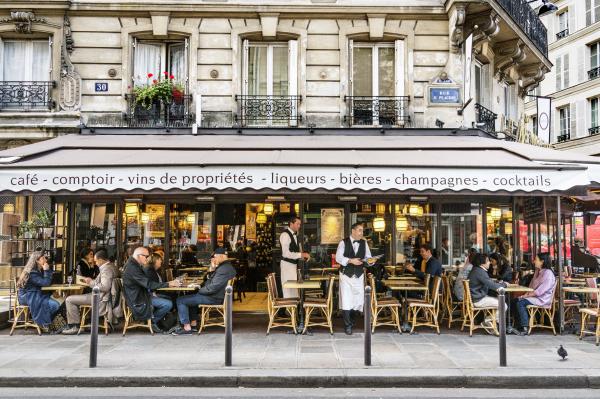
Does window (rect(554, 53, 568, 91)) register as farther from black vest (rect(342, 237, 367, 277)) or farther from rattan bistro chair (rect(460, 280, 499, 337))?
black vest (rect(342, 237, 367, 277))

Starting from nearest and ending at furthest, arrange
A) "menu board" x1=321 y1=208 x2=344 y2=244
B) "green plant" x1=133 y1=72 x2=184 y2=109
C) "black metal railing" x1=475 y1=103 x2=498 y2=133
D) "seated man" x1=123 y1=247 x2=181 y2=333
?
1. "seated man" x1=123 y1=247 x2=181 y2=333
2. "menu board" x1=321 y1=208 x2=344 y2=244
3. "green plant" x1=133 y1=72 x2=184 y2=109
4. "black metal railing" x1=475 y1=103 x2=498 y2=133

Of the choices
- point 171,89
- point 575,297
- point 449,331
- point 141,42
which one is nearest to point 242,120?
point 171,89

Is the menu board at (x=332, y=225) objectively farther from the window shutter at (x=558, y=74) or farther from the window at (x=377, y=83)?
the window shutter at (x=558, y=74)

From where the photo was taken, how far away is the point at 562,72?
29094 millimetres

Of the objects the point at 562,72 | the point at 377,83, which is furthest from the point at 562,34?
the point at 377,83

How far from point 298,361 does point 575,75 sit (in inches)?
1067

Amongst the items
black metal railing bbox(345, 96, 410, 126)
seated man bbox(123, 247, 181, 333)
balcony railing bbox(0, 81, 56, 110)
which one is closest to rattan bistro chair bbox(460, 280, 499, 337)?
black metal railing bbox(345, 96, 410, 126)

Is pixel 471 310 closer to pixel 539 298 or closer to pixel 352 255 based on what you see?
pixel 539 298

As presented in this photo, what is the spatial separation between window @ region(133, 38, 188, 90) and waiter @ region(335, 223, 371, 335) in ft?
18.2

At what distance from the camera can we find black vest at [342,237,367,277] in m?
9.15

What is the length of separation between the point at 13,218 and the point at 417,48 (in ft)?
31.5

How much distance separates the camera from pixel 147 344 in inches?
322

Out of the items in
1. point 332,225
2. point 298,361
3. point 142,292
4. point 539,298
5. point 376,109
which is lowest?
point 298,361

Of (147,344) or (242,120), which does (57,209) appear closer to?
(242,120)
